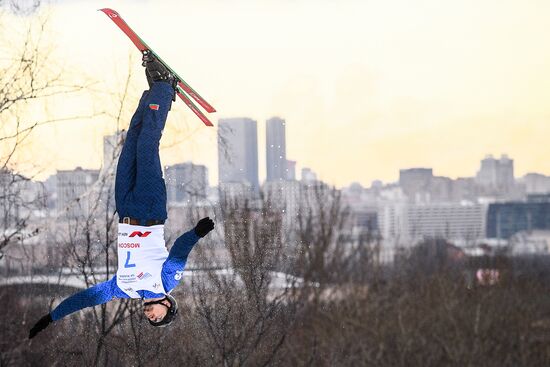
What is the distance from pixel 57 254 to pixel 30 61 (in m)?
3.82

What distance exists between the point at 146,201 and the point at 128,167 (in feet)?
0.63

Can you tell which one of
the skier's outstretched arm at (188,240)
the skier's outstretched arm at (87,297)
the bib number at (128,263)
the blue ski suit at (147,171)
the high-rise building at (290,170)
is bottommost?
the skier's outstretched arm at (87,297)

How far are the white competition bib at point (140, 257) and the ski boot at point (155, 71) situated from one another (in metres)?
0.64

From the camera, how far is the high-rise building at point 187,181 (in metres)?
8.23

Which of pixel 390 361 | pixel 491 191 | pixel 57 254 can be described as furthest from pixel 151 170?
pixel 491 191

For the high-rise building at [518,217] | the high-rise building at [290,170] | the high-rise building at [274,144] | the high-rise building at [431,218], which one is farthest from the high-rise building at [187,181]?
the high-rise building at [518,217]

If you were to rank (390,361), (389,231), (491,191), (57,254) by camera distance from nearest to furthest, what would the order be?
(57,254)
(390,361)
(389,231)
(491,191)

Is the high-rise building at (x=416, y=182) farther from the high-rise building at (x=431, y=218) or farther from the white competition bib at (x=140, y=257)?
the white competition bib at (x=140, y=257)

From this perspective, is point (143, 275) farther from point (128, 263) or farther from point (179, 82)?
point (179, 82)

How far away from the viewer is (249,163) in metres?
7.72

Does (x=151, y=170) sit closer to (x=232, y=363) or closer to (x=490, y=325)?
(x=232, y=363)

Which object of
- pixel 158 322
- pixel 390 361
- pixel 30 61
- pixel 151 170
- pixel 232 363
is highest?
pixel 30 61

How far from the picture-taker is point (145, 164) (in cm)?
393

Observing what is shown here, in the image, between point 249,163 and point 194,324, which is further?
point 194,324
